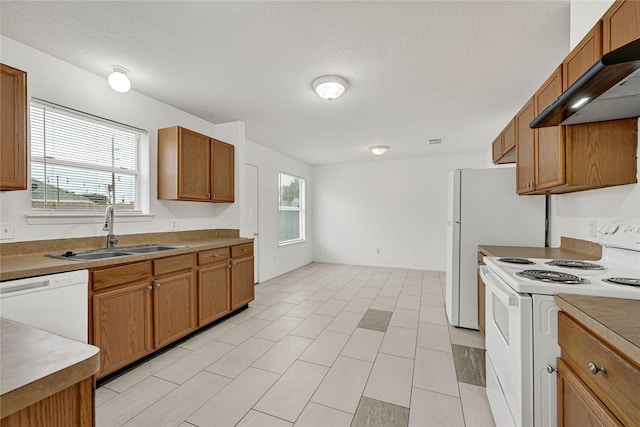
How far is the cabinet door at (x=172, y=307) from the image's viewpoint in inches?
92.4

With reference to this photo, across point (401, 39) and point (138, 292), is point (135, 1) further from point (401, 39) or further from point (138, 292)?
point (138, 292)

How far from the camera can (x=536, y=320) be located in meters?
1.16

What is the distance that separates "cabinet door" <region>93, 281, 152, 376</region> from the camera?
1926 millimetres

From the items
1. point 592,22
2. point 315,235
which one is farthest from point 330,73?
point 315,235

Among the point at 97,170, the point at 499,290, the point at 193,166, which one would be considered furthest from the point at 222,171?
the point at 499,290

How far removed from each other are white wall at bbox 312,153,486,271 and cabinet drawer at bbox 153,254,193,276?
4.47 m

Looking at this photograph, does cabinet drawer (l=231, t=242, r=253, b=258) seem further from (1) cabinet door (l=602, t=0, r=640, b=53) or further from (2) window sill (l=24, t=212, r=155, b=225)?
(1) cabinet door (l=602, t=0, r=640, b=53)

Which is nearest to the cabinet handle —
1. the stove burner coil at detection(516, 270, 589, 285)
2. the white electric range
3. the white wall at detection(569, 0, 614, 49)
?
the white electric range

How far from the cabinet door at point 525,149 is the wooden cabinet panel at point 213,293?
3.03 m

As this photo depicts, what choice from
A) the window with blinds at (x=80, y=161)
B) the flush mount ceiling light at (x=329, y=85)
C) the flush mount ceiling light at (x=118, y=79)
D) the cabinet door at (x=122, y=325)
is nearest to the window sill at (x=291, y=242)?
the window with blinds at (x=80, y=161)

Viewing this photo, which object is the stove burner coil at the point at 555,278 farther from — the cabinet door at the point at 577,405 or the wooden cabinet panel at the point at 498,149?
the wooden cabinet panel at the point at 498,149

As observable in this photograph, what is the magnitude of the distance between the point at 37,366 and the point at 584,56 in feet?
8.31

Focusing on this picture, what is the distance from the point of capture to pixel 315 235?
7062 mm

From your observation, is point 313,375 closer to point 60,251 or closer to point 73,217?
point 60,251
